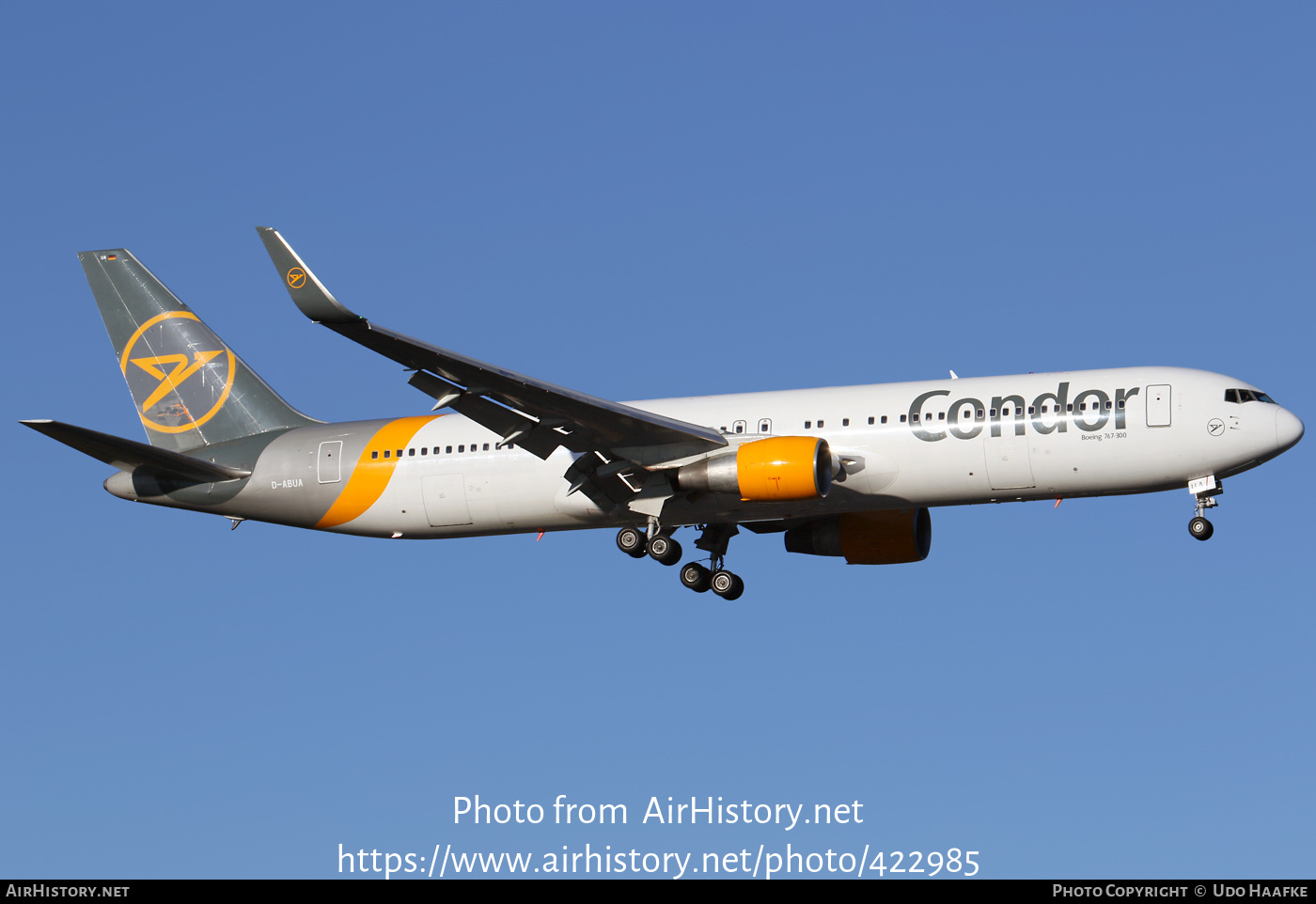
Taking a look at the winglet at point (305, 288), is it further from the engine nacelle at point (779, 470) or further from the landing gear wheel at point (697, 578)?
the landing gear wheel at point (697, 578)

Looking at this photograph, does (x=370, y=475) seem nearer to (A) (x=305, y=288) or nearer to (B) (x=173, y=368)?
(B) (x=173, y=368)

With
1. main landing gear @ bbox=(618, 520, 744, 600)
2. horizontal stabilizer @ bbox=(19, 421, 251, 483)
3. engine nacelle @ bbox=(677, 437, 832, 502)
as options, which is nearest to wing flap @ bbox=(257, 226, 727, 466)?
engine nacelle @ bbox=(677, 437, 832, 502)

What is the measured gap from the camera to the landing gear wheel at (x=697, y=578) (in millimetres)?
42656

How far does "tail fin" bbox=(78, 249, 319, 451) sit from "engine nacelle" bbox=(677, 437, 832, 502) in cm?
1367

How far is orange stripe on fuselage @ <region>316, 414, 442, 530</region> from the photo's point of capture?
4219cm

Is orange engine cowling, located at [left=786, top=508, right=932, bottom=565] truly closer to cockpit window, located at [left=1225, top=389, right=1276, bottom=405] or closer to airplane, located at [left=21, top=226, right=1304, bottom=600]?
airplane, located at [left=21, top=226, right=1304, bottom=600]

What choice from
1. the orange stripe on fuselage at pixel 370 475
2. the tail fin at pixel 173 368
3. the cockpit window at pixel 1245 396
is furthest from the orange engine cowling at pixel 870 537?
the tail fin at pixel 173 368

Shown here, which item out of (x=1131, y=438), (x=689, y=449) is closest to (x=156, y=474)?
(x=689, y=449)

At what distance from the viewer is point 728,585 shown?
42469 mm

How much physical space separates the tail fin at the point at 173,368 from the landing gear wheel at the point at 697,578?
1127cm

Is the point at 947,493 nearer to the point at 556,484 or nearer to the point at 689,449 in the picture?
the point at 689,449
